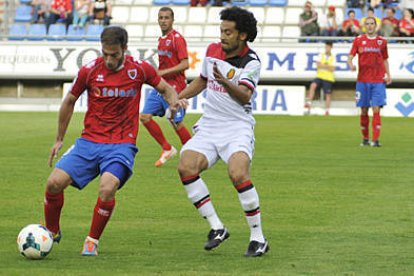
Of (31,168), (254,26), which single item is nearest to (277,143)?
(31,168)

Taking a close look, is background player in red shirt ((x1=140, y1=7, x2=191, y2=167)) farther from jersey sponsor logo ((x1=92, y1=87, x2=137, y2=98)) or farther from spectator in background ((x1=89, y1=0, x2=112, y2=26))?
spectator in background ((x1=89, y1=0, x2=112, y2=26))

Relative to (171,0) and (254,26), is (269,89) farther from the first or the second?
(254,26)

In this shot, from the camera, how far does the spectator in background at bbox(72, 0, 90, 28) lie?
3685 cm

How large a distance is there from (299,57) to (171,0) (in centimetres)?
671

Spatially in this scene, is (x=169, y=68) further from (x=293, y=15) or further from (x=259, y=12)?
(x=259, y=12)

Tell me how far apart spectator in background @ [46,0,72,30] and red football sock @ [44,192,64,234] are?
28.7m

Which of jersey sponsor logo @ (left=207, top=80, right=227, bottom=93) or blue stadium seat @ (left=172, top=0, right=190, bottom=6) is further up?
jersey sponsor logo @ (left=207, top=80, right=227, bottom=93)

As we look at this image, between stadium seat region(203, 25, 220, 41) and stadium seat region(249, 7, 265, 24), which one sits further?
stadium seat region(249, 7, 265, 24)

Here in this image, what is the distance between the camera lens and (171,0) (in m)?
38.0

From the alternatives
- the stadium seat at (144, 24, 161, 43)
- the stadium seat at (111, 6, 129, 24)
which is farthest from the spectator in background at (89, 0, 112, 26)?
the stadium seat at (144, 24, 161, 43)

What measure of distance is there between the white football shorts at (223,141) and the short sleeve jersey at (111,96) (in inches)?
23.5

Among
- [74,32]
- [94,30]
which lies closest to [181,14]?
[94,30]

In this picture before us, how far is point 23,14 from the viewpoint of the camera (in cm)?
3869

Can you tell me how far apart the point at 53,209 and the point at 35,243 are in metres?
0.55
